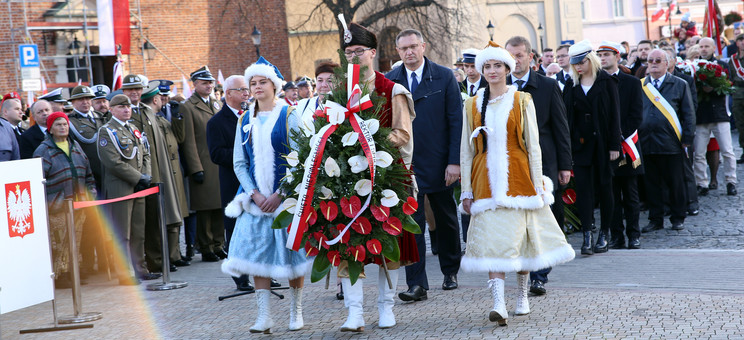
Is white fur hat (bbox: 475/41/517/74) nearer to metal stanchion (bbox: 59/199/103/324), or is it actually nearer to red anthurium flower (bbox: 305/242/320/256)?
red anthurium flower (bbox: 305/242/320/256)

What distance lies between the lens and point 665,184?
36.0 ft

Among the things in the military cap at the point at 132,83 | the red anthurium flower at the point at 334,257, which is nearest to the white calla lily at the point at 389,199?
the red anthurium flower at the point at 334,257

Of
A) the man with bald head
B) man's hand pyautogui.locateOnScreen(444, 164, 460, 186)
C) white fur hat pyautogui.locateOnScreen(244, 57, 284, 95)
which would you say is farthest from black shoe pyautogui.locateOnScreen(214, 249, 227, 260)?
the man with bald head

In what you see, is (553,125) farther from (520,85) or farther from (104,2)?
(104,2)

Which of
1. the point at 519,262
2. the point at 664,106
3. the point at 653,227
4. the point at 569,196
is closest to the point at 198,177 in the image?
the point at 569,196

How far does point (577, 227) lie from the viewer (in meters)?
10.9

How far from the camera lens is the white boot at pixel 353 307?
6.30 m

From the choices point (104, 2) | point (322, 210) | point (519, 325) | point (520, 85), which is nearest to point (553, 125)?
point (520, 85)

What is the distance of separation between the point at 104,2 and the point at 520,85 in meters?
21.3

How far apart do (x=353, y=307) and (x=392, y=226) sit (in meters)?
0.68

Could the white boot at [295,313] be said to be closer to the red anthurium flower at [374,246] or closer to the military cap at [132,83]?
the red anthurium flower at [374,246]

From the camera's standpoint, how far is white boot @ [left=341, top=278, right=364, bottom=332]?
6305 millimetres

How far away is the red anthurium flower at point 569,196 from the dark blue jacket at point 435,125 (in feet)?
10.5

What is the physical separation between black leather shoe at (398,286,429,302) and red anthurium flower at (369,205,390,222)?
1.43 meters
